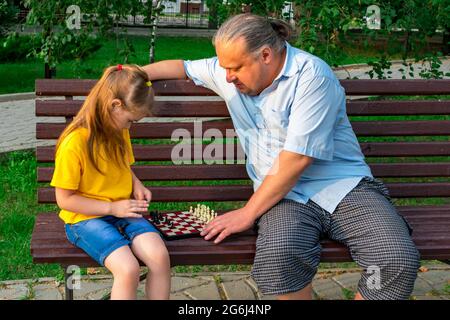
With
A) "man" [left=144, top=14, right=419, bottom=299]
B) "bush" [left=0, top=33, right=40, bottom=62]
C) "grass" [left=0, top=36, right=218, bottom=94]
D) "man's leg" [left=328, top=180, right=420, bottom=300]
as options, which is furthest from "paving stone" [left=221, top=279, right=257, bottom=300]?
"bush" [left=0, top=33, right=40, bottom=62]

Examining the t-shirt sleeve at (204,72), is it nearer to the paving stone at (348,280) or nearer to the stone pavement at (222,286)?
the stone pavement at (222,286)

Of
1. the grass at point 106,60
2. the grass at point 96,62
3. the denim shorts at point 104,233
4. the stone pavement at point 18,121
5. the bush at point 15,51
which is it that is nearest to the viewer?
the denim shorts at point 104,233

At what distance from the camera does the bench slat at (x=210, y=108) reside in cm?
393

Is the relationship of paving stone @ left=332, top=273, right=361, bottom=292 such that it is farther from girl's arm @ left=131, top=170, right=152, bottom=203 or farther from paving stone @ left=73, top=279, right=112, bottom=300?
girl's arm @ left=131, top=170, right=152, bottom=203

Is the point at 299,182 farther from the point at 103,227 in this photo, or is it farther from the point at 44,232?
the point at 44,232

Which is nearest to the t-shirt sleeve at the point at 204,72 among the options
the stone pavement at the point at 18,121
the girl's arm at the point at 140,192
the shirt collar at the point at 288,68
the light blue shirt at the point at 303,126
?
the light blue shirt at the point at 303,126

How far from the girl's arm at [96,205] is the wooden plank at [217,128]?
687 mm

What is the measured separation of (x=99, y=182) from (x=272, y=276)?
81 cm

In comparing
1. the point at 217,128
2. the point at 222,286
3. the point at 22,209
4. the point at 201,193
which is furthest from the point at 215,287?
the point at 22,209

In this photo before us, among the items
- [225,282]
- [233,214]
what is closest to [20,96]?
[225,282]

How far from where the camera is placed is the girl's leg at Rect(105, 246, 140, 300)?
10.3 ft

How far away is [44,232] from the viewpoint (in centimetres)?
355

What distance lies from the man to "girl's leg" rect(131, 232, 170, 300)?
0.29 metres

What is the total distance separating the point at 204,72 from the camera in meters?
3.83
